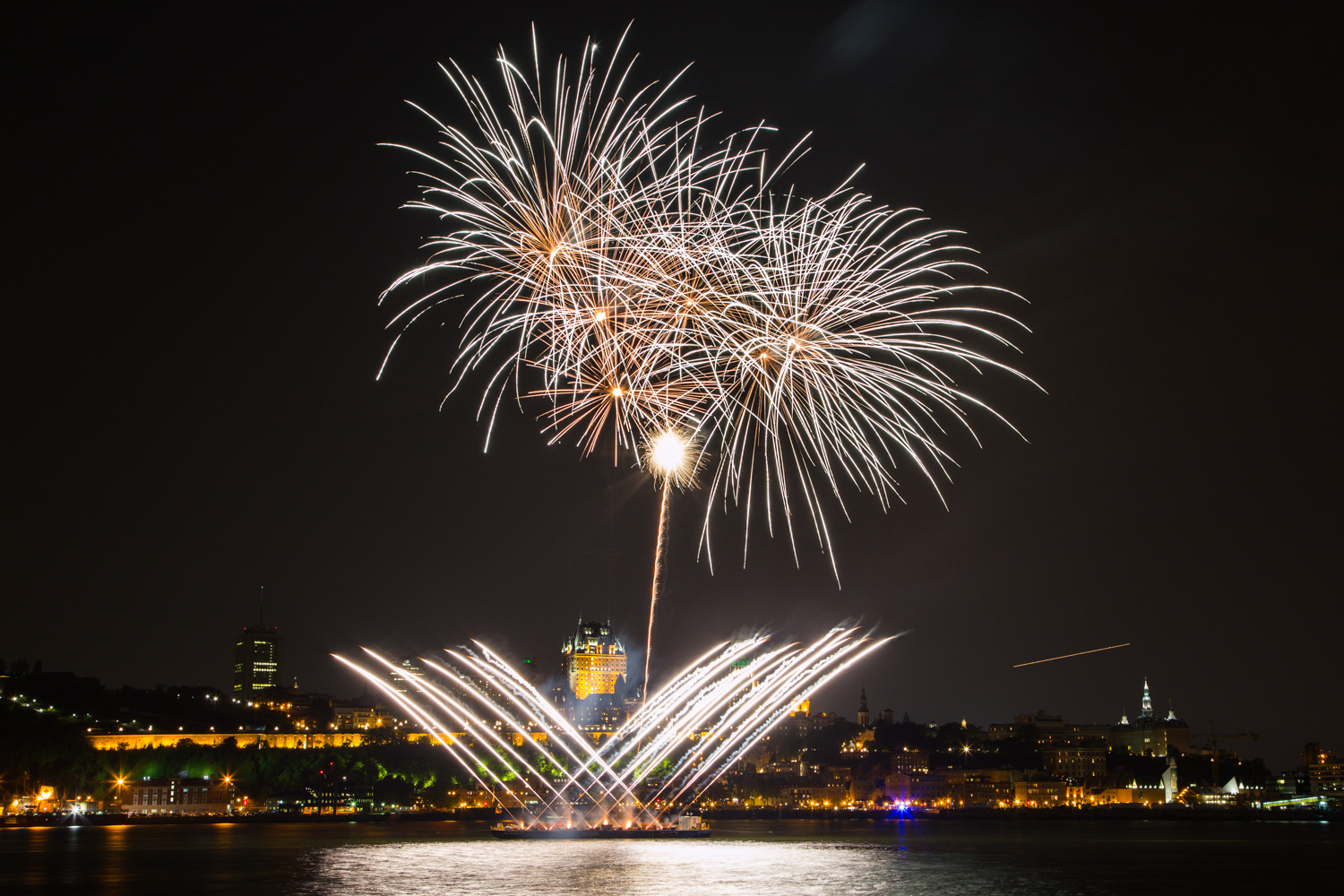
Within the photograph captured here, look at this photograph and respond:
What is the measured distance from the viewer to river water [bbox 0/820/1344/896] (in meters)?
39.5


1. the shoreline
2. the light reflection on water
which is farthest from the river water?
the shoreline

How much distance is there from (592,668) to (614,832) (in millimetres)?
125683

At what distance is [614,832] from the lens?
61938mm

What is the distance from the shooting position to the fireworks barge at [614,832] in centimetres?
6203

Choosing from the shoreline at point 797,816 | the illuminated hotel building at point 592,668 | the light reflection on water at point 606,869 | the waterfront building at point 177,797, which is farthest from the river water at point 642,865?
the illuminated hotel building at point 592,668

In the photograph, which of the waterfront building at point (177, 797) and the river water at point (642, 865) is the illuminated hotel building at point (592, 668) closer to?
the waterfront building at point (177, 797)

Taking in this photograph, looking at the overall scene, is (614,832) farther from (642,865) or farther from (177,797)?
(177,797)

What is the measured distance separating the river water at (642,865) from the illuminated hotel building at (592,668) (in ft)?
319

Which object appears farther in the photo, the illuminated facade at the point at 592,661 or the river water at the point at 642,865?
the illuminated facade at the point at 592,661

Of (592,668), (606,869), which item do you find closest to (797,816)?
(592,668)

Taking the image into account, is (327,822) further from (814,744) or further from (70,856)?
(814,744)

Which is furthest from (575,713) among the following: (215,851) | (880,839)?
(215,851)

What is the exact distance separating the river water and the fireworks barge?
3.09 ft

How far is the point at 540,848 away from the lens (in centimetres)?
5666
